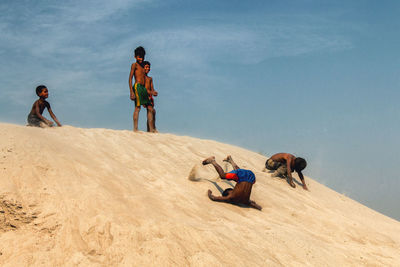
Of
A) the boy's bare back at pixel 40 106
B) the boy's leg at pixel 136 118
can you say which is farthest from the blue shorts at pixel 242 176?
the boy's bare back at pixel 40 106

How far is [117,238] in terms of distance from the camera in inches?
125

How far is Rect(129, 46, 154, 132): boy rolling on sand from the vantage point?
8328mm

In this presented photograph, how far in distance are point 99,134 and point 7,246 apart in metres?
3.77

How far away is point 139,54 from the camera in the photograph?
852 cm

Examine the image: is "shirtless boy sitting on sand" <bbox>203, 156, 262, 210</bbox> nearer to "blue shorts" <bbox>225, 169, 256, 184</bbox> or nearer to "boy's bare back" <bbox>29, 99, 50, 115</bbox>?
"blue shorts" <bbox>225, 169, 256, 184</bbox>

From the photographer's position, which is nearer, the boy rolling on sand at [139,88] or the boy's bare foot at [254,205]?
the boy's bare foot at [254,205]

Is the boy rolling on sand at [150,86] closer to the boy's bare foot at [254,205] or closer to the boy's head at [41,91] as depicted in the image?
the boy's head at [41,91]

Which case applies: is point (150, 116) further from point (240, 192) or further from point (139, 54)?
point (240, 192)

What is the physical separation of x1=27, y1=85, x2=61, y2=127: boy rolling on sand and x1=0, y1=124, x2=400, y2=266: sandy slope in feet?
5.55

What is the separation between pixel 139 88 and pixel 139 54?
91 centimetres

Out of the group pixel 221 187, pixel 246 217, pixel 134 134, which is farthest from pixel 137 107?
pixel 246 217

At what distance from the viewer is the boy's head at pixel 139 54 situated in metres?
8.48

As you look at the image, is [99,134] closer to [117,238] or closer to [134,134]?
[134,134]

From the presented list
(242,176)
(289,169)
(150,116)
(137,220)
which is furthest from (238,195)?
(150,116)
